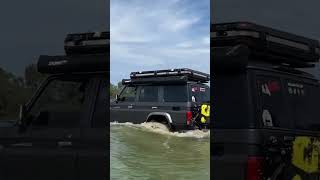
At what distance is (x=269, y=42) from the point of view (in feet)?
10.1

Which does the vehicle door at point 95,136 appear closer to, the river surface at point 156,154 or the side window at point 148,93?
the side window at point 148,93

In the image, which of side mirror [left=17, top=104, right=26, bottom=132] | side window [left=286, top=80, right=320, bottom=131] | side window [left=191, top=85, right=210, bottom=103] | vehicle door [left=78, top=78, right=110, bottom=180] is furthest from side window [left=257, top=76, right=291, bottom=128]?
side mirror [left=17, top=104, right=26, bottom=132]

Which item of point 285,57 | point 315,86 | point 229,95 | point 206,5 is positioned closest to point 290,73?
point 285,57

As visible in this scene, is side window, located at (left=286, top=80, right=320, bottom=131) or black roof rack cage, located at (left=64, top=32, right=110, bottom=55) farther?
side window, located at (left=286, top=80, right=320, bottom=131)

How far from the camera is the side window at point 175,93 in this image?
229 centimetres

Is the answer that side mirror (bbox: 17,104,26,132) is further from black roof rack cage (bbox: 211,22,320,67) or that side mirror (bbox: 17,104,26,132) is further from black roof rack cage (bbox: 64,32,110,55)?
black roof rack cage (bbox: 211,22,320,67)

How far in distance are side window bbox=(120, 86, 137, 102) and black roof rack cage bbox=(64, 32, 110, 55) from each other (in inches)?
10.0

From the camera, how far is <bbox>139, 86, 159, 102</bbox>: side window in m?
2.32

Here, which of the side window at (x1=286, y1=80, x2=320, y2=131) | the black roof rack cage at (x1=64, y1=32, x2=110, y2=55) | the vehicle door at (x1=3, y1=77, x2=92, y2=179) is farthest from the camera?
the side window at (x1=286, y1=80, x2=320, y2=131)

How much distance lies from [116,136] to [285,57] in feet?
5.43

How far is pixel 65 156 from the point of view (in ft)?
9.23

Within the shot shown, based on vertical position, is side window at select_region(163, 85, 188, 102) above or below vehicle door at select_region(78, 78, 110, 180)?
above

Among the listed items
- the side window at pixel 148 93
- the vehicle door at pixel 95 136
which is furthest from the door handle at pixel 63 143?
the side window at pixel 148 93

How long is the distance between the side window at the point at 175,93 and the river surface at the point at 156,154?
16 centimetres
